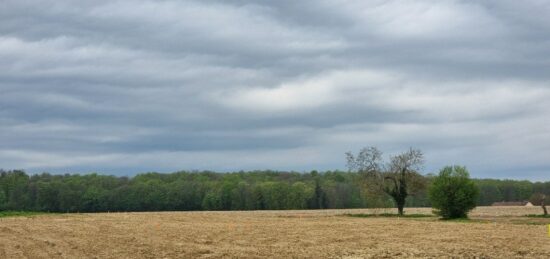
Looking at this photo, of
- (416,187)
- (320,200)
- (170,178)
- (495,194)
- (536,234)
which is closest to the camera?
(536,234)

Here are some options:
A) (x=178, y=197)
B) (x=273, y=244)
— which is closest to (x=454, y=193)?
(x=273, y=244)

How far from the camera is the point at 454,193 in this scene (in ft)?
218

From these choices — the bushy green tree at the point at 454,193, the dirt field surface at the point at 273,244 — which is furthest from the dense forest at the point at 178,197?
the dirt field surface at the point at 273,244

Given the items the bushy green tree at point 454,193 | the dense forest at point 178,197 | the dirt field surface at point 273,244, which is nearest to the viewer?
the dirt field surface at point 273,244

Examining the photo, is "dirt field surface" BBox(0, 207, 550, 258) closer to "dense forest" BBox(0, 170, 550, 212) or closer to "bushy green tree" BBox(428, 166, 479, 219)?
"bushy green tree" BBox(428, 166, 479, 219)

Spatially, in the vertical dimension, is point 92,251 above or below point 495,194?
below

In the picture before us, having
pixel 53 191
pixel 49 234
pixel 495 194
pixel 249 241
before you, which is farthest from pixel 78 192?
pixel 249 241

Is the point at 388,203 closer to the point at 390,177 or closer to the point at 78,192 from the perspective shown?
the point at 390,177

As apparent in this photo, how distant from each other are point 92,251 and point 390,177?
54860 millimetres

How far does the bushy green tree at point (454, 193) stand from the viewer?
66188mm

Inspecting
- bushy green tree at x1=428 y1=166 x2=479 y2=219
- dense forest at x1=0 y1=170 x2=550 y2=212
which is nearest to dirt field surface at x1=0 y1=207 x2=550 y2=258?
bushy green tree at x1=428 y1=166 x2=479 y2=219

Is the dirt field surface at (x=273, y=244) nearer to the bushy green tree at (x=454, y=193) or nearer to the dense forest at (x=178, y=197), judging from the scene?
the bushy green tree at (x=454, y=193)

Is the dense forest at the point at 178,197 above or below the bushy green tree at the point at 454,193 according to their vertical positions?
above

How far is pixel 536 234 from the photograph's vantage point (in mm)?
40062
